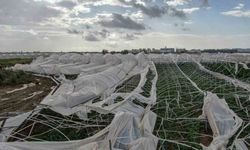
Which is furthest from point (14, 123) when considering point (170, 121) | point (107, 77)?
point (107, 77)

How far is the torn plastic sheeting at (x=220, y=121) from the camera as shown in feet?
22.8

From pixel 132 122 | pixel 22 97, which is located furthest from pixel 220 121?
pixel 22 97

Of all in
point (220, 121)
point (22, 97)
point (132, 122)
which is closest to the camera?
point (132, 122)

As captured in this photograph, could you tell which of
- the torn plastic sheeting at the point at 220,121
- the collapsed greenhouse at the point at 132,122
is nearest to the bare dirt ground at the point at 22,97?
the collapsed greenhouse at the point at 132,122

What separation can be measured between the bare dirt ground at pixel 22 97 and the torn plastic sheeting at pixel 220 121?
632 centimetres

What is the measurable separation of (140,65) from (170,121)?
59.2 feet

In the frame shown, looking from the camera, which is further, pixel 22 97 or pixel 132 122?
pixel 22 97

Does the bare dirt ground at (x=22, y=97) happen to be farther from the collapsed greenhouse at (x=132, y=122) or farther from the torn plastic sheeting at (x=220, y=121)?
the torn plastic sheeting at (x=220, y=121)

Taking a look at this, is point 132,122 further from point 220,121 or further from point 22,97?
point 22,97

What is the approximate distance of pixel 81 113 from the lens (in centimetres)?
912

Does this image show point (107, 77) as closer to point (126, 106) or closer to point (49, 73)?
point (126, 106)

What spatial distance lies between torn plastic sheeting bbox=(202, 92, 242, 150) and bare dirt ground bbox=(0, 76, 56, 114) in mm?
6316

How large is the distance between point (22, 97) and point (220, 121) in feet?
31.4

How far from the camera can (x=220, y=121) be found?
8.14 meters
